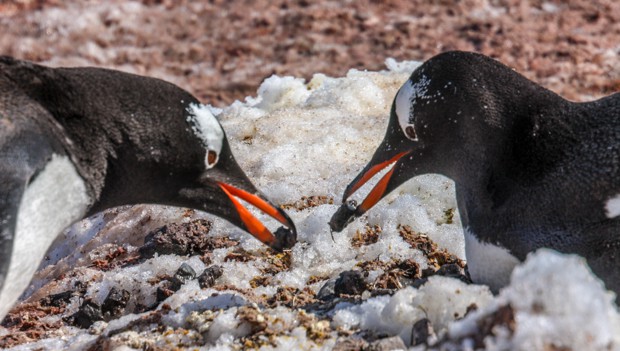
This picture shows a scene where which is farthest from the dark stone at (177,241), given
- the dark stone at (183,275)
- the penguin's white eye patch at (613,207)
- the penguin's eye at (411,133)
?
the penguin's white eye patch at (613,207)

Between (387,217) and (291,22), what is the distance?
311 inches

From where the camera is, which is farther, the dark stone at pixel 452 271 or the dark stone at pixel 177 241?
the dark stone at pixel 177 241

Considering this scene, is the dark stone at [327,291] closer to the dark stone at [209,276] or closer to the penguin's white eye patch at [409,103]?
the dark stone at [209,276]

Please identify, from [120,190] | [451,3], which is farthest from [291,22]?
[120,190]

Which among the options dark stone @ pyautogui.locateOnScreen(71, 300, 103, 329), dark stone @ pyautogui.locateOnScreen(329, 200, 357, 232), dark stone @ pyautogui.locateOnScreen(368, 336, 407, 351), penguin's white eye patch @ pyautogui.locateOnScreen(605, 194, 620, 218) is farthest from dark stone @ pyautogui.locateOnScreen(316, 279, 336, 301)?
penguin's white eye patch @ pyautogui.locateOnScreen(605, 194, 620, 218)

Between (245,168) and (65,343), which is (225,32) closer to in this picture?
(245,168)

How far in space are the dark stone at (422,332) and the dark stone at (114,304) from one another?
1.94 m

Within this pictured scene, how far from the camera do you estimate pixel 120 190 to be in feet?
15.3

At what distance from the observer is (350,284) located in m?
4.73

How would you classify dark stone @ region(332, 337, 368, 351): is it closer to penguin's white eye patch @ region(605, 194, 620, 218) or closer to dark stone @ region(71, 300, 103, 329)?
penguin's white eye patch @ region(605, 194, 620, 218)

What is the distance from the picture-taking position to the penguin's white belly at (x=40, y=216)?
396 centimetres

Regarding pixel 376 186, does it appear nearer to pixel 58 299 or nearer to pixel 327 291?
pixel 327 291

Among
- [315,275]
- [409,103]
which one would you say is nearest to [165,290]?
[315,275]

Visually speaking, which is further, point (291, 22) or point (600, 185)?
point (291, 22)
